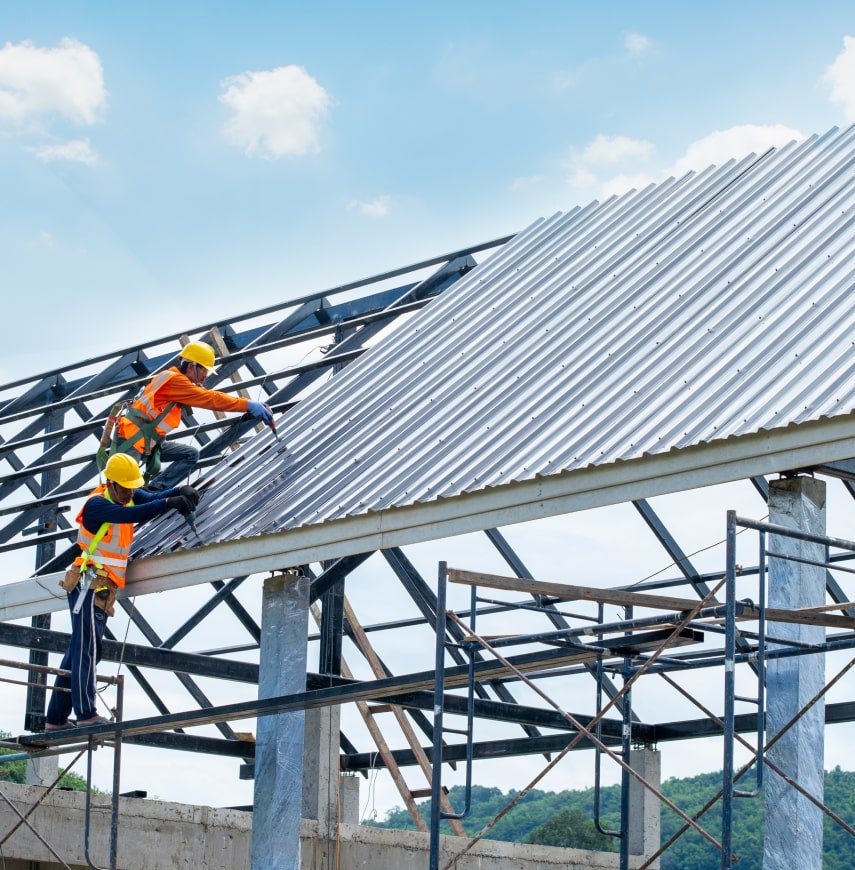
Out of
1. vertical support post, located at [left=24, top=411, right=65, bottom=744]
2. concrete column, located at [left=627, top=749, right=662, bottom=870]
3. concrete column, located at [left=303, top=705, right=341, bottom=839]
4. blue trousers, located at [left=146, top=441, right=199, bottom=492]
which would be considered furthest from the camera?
concrete column, located at [left=627, top=749, right=662, bottom=870]

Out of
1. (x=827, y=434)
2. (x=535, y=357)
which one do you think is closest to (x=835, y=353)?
(x=827, y=434)

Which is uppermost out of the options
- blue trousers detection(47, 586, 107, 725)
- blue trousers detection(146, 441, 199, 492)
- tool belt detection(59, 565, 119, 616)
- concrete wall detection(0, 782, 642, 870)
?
blue trousers detection(146, 441, 199, 492)

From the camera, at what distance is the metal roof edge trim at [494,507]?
984cm

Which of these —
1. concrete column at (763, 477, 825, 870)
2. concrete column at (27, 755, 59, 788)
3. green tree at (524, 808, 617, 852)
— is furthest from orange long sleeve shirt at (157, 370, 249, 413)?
green tree at (524, 808, 617, 852)

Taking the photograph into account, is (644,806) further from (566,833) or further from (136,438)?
(566,833)

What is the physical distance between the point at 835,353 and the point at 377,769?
1170 cm

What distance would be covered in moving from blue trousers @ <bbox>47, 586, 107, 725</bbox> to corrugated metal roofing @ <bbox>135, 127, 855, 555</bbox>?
0.84m

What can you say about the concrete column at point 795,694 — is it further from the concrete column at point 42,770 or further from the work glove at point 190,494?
the concrete column at point 42,770

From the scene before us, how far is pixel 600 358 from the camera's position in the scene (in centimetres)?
1304

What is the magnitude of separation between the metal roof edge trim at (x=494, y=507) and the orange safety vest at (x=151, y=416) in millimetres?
1340

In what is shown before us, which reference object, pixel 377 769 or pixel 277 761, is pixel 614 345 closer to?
pixel 277 761

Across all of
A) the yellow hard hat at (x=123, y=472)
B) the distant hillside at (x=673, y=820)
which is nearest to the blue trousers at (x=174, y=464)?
the yellow hard hat at (x=123, y=472)

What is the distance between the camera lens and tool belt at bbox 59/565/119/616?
13.4 metres

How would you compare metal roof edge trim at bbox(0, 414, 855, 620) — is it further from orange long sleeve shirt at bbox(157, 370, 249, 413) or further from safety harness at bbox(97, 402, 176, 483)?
orange long sleeve shirt at bbox(157, 370, 249, 413)
